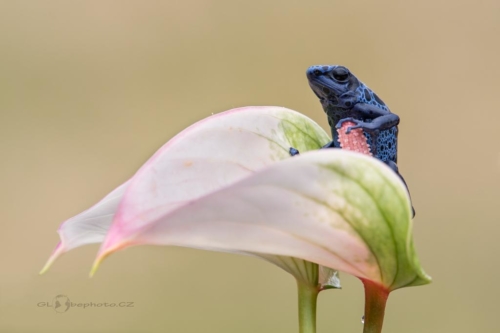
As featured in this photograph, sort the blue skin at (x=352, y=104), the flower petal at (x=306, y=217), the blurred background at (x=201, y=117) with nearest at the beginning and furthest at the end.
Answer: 1. the flower petal at (x=306, y=217)
2. the blue skin at (x=352, y=104)
3. the blurred background at (x=201, y=117)

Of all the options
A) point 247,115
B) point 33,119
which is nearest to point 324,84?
point 247,115

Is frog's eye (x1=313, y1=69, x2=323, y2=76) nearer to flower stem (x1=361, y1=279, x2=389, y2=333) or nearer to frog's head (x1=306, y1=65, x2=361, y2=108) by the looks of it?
frog's head (x1=306, y1=65, x2=361, y2=108)

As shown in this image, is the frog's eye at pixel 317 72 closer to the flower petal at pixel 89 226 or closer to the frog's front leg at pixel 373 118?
the frog's front leg at pixel 373 118

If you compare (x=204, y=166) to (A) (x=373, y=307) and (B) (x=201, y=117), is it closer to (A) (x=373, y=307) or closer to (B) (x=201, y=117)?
(A) (x=373, y=307)

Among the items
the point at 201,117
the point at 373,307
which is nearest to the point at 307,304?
the point at 373,307

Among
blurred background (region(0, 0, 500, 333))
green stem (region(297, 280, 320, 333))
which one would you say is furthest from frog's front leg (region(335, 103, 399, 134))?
blurred background (region(0, 0, 500, 333))

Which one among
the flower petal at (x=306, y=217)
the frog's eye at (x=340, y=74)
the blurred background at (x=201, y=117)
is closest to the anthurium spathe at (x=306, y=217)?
the flower petal at (x=306, y=217)
